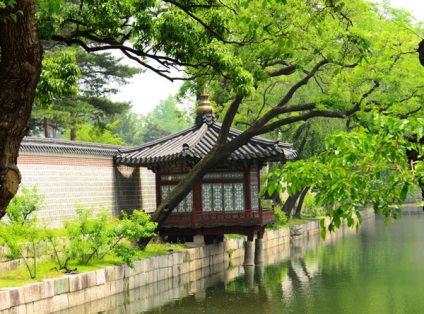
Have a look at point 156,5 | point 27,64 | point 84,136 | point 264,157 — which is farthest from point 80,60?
point 27,64

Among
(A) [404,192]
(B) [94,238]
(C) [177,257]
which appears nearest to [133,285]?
(B) [94,238]

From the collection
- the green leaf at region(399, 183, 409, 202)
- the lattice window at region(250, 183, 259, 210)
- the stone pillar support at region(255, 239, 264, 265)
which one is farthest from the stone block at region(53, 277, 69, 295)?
the green leaf at region(399, 183, 409, 202)

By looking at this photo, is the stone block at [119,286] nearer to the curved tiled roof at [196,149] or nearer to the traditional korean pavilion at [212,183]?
the traditional korean pavilion at [212,183]

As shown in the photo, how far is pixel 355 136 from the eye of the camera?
5.73 meters

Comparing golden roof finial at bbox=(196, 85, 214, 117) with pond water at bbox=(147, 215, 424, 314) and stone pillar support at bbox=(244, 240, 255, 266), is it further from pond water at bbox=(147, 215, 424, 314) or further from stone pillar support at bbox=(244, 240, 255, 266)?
pond water at bbox=(147, 215, 424, 314)

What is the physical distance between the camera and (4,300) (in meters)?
13.1

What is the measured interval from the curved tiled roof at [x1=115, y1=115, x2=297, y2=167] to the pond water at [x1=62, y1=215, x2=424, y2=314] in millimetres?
3558

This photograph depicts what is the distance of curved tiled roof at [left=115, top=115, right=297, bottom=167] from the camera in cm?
2248

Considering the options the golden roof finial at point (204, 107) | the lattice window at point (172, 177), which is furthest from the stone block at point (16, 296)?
the golden roof finial at point (204, 107)

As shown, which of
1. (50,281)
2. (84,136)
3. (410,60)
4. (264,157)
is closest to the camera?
(50,281)

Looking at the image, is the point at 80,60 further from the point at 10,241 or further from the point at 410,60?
the point at 10,241

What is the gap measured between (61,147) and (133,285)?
5193mm

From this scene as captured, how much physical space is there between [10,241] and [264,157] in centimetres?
973

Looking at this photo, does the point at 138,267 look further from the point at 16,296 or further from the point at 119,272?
the point at 16,296
